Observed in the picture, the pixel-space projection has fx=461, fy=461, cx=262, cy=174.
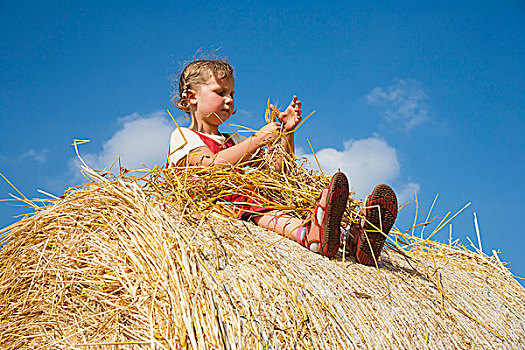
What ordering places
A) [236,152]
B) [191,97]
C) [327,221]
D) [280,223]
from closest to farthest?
[327,221] < [280,223] < [236,152] < [191,97]

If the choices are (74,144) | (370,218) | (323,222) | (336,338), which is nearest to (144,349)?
(336,338)

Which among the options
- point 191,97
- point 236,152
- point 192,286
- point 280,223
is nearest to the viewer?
point 192,286

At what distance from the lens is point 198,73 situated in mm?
2918

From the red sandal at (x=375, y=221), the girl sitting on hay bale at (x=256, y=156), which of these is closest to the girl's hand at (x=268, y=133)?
the girl sitting on hay bale at (x=256, y=156)

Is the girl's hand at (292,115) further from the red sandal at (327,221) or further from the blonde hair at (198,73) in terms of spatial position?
the red sandal at (327,221)

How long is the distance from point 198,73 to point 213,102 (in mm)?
240

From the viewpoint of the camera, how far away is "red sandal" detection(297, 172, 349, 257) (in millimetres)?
1925

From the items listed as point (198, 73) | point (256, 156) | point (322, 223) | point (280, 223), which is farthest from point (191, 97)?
Result: point (322, 223)

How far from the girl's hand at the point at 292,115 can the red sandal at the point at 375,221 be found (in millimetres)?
753

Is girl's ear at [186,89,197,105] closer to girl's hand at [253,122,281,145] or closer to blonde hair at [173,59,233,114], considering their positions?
blonde hair at [173,59,233,114]

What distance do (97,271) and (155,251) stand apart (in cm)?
32

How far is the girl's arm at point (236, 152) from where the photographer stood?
2.50m

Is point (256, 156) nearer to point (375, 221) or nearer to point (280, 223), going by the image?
point (280, 223)

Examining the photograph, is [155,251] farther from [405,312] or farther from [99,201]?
[405,312]
